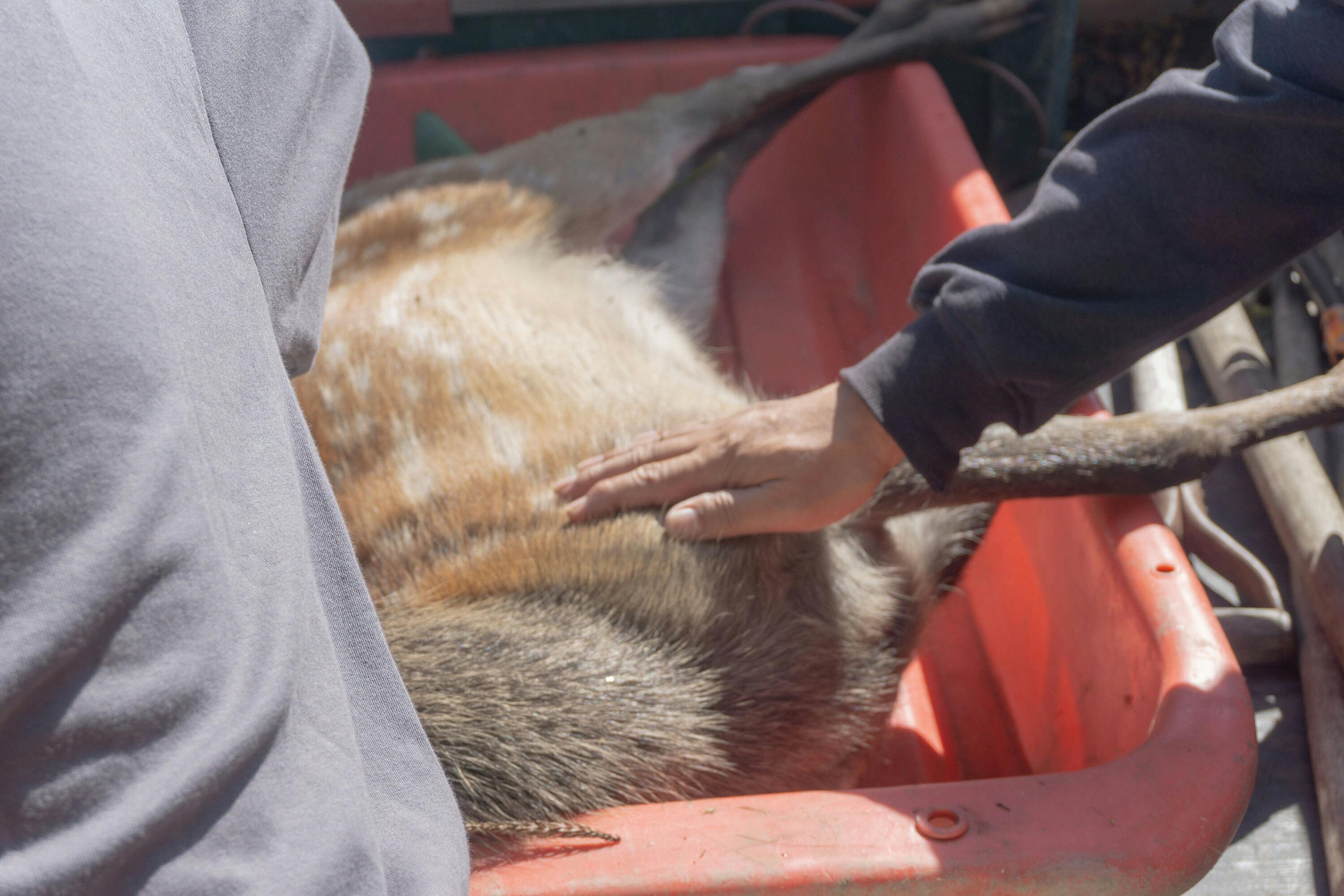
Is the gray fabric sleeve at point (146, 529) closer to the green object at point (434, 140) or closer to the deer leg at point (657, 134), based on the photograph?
the deer leg at point (657, 134)

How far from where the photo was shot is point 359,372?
220 cm

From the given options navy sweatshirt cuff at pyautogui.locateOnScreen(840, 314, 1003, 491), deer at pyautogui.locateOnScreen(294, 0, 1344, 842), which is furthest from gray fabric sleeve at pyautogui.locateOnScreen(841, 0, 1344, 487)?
deer at pyautogui.locateOnScreen(294, 0, 1344, 842)

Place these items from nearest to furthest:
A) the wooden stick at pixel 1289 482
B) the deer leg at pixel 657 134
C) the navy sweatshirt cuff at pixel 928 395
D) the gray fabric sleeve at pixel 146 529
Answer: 1. the gray fabric sleeve at pixel 146 529
2. the navy sweatshirt cuff at pixel 928 395
3. the wooden stick at pixel 1289 482
4. the deer leg at pixel 657 134

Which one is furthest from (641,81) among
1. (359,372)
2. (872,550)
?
(872,550)

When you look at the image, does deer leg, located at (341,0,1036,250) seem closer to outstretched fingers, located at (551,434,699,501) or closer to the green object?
the green object

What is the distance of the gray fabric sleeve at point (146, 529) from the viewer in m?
0.86

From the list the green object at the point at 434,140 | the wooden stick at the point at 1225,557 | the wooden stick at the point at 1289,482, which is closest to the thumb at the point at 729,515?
the wooden stick at the point at 1225,557

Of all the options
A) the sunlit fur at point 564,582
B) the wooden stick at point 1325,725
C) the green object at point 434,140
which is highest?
the green object at point 434,140

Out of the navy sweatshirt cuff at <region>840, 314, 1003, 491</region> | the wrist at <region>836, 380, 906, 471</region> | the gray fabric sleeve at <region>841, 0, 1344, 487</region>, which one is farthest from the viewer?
the wrist at <region>836, 380, 906, 471</region>

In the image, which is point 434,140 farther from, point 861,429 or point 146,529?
point 146,529

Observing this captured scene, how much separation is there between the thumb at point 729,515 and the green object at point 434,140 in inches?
69.2

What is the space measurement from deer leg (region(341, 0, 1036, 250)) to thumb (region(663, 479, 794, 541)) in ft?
4.34

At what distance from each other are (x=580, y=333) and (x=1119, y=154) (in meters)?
1.23

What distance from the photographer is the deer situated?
1661 millimetres
